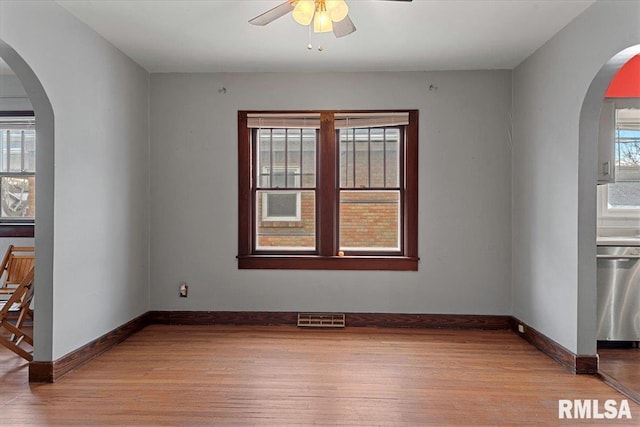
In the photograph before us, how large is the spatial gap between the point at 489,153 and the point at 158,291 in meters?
3.88

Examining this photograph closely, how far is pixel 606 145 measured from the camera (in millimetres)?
3793

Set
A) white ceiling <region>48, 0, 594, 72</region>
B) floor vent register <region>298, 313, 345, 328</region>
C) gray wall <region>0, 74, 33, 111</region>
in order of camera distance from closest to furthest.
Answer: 1. white ceiling <region>48, 0, 594, 72</region>
2. floor vent register <region>298, 313, 345, 328</region>
3. gray wall <region>0, 74, 33, 111</region>

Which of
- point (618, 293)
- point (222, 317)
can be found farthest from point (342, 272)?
point (618, 293)

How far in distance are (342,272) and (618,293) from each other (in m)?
2.52

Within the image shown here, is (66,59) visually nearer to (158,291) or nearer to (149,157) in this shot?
(149,157)

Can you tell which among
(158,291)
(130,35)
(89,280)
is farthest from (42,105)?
(158,291)

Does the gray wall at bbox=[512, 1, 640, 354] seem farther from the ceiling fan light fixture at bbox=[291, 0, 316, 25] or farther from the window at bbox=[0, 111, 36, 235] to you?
the window at bbox=[0, 111, 36, 235]

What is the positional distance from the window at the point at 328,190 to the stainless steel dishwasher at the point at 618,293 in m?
1.69

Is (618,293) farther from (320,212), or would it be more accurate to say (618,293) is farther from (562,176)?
(320,212)

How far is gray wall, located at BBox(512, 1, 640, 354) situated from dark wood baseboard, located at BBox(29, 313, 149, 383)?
153 inches

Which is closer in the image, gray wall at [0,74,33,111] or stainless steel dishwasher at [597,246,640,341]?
stainless steel dishwasher at [597,246,640,341]

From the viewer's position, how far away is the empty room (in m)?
2.94

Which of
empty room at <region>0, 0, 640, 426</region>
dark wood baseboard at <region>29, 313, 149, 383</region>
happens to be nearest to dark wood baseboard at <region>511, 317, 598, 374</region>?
empty room at <region>0, 0, 640, 426</region>

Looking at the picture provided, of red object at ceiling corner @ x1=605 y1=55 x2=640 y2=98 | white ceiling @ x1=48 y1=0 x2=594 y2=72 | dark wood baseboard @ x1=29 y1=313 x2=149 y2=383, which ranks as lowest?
dark wood baseboard @ x1=29 y1=313 x2=149 y2=383
